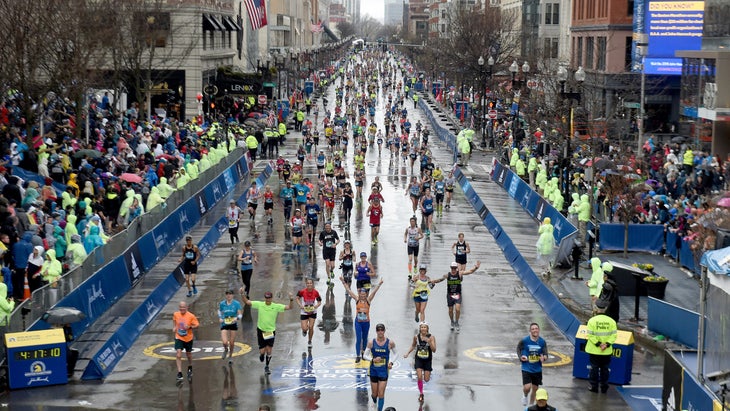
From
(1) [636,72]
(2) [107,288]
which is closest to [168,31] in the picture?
(1) [636,72]

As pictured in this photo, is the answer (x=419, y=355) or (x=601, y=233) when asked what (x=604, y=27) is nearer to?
(x=601, y=233)

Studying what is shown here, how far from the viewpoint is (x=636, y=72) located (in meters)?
69.2

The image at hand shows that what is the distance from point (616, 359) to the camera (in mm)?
19750

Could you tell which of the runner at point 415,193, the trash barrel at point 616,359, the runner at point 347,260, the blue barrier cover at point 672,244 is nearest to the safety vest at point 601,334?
the trash barrel at point 616,359

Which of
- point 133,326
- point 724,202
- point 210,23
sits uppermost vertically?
point 210,23

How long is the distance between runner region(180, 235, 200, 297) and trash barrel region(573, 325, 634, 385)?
9.78 m

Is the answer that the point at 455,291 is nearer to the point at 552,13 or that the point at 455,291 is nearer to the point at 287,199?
the point at 287,199

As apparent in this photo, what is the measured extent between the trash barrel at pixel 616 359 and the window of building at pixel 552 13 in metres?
86.7

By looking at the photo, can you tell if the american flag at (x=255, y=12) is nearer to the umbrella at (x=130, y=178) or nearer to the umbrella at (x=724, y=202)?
the umbrella at (x=130, y=178)

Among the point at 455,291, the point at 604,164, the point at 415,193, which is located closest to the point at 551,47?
the point at 415,193

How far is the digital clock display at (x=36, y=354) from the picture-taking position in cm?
1888

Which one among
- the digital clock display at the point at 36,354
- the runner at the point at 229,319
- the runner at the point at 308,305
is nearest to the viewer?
the digital clock display at the point at 36,354

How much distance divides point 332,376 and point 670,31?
48.9 meters

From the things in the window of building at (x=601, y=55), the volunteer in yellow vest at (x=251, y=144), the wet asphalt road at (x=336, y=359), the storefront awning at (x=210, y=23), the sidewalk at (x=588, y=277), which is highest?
the storefront awning at (x=210, y=23)
